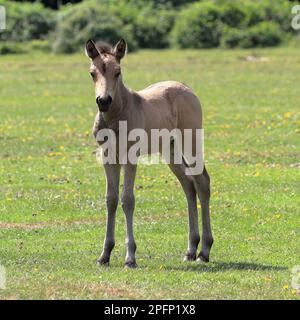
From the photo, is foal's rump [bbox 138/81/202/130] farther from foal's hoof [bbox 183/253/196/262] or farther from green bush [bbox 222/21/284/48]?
green bush [bbox 222/21/284/48]

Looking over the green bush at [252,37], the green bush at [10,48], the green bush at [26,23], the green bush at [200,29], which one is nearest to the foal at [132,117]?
the green bush at [10,48]

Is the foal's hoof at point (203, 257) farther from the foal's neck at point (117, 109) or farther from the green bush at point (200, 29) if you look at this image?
the green bush at point (200, 29)

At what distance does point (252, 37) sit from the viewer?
56.0m

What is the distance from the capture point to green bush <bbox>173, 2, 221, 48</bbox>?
57.0 meters

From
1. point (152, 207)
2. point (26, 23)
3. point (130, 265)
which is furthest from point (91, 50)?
point (26, 23)

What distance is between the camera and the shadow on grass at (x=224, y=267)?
1212 centimetres

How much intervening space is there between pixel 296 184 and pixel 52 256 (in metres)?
6.65

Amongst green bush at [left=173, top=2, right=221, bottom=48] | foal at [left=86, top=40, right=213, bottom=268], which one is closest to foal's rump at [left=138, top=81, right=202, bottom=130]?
foal at [left=86, top=40, right=213, bottom=268]

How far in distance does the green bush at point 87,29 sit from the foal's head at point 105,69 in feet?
138

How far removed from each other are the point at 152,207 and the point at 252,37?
133 feet

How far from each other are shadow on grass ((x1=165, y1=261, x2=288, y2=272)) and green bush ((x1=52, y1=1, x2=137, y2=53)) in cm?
4187

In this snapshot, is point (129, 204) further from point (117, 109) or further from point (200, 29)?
point (200, 29)

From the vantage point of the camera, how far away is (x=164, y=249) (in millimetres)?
13383
